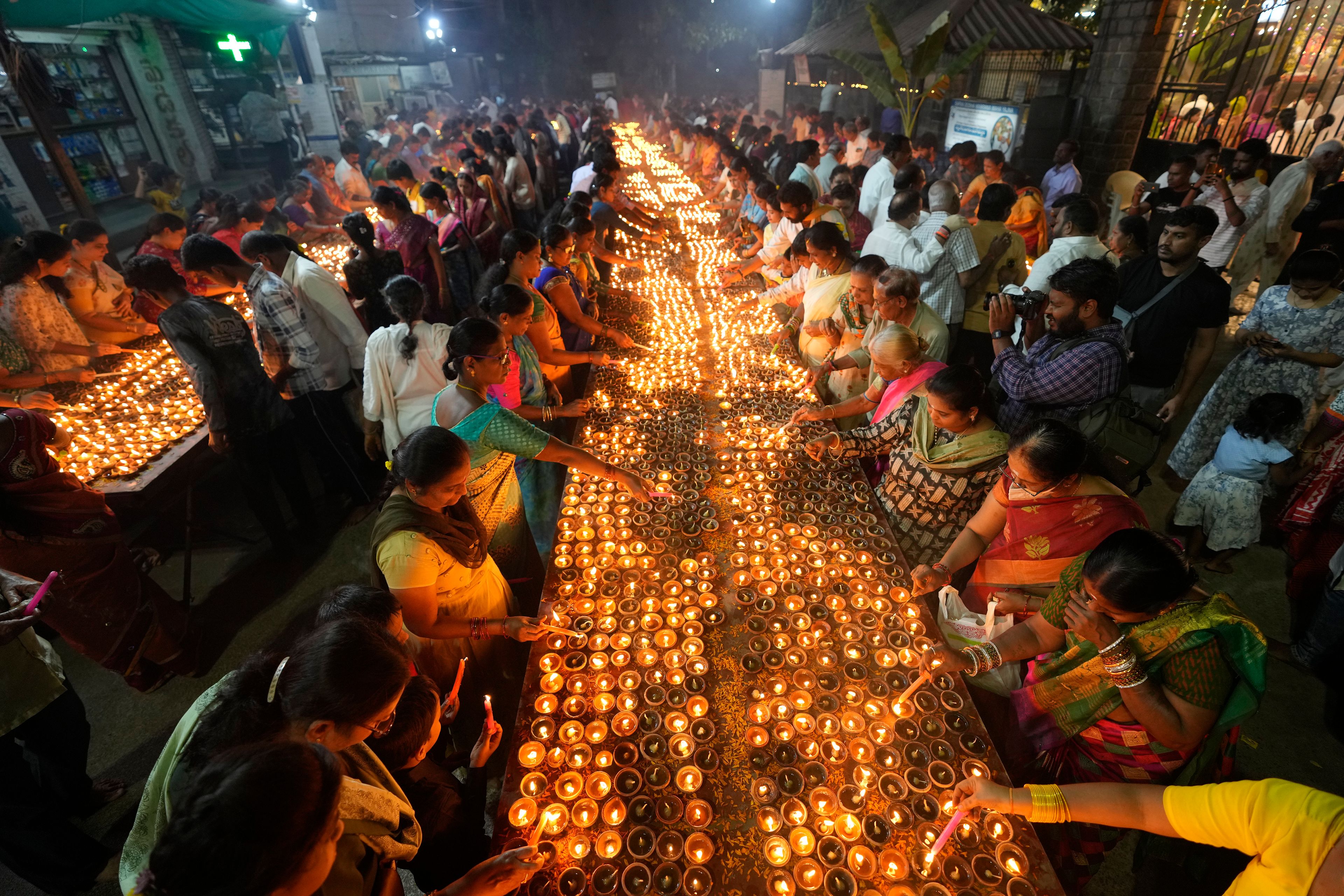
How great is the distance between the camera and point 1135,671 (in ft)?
5.25

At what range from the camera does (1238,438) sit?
3486mm

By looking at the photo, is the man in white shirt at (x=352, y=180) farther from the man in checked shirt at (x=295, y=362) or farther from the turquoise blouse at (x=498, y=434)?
the turquoise blouse at (x=498, y=434)

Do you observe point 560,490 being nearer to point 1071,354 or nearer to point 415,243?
point 415,243

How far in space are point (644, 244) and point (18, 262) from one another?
5.10 metres

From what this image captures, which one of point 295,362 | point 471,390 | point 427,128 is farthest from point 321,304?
point 427,128

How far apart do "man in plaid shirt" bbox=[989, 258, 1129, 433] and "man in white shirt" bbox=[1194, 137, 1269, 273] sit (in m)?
4.82

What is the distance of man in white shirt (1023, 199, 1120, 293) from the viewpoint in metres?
4.15

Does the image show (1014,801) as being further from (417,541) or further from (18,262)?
(18,262)

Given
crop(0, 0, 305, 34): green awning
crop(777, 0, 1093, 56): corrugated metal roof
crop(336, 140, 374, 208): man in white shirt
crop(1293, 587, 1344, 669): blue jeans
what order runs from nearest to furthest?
crop(1293, 587, 1344, 669): blue jeans < crop(0, 0, 305, 34): green awning < crop(336, 140, 374, 208): man in white shirt < crop(777, 0, 1093, 56): corrugated metal roof

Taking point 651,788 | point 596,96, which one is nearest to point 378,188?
point 651,788

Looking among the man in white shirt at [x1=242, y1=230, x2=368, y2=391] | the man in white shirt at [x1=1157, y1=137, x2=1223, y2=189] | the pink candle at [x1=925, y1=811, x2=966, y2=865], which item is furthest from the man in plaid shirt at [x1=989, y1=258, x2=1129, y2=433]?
the man in white shirt at [x1=1157, y1=137, x2=1223, y2=189]

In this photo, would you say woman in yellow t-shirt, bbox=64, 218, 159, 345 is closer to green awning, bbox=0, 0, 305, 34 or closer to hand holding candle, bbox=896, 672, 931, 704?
green awning, bbox=0, 0, 305, 34

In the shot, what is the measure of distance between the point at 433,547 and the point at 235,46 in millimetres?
14681

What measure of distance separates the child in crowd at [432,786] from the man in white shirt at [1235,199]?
8069 millimetres
